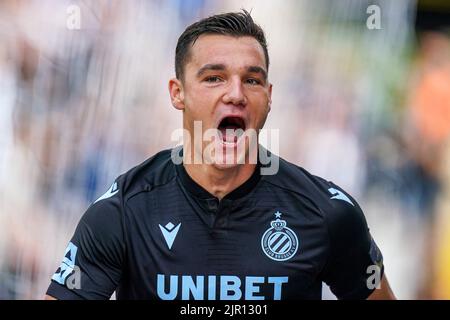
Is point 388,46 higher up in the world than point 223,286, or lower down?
higher up

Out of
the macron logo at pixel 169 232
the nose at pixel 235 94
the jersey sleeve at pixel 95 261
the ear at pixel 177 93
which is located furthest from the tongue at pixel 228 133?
the jersey sleeve at pixel 95 261

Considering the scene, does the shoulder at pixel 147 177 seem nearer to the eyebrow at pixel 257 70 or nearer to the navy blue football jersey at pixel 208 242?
the navy blue football jersey at pixel 208 242

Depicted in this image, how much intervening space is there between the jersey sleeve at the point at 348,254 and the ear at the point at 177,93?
0.77 meters

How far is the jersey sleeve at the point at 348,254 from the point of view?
9.12 ft

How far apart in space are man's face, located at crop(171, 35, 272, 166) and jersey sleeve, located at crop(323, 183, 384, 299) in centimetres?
51

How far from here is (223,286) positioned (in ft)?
9.04

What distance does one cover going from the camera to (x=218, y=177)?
9.12 feet

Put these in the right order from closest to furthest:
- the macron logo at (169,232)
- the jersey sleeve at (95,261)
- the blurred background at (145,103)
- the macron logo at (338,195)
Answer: the jersey sleeve at (95,261)
the macron logo at (169,232)
the macron logo at (338,195)
the blurred background at (145,103)

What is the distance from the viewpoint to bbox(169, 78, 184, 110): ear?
2867mm

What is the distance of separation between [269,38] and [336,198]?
0.96 m

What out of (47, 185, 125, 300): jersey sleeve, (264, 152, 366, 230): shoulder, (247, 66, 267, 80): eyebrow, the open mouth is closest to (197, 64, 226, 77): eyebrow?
(247, 66, 267, 80): eyebrow

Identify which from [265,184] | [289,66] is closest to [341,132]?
[289,66]

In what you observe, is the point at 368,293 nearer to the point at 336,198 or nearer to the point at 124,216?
the point at 336,198

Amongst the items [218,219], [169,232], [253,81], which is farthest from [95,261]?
[253,81]
